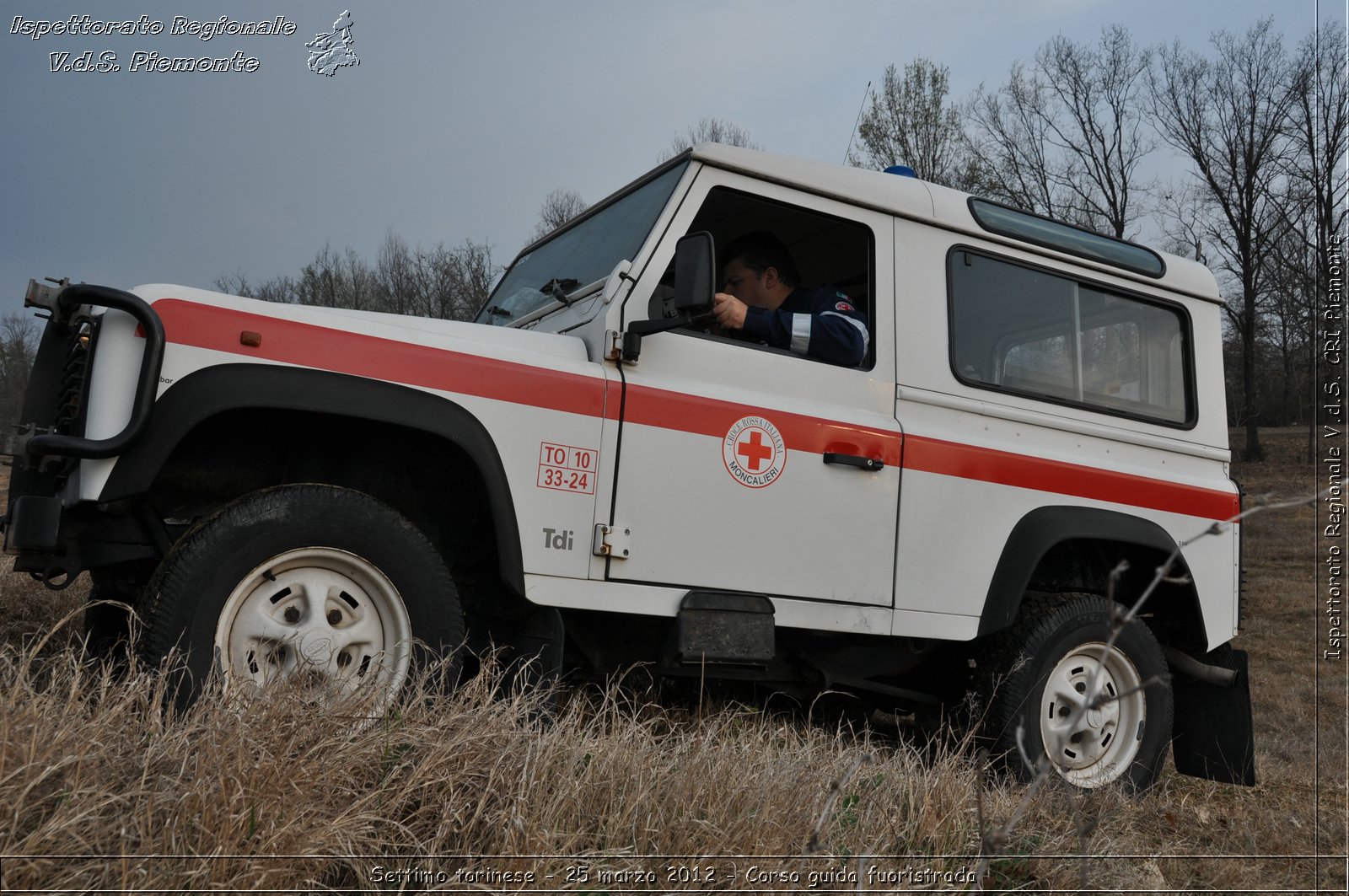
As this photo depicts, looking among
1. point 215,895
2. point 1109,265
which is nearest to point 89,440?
point 215,895

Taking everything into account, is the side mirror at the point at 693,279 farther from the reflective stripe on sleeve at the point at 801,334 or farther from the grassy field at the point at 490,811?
the grassy field at the point at 490,811

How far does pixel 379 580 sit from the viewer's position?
2695 millimetres

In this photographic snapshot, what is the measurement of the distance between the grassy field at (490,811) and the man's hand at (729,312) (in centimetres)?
133

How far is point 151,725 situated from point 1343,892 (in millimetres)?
3230

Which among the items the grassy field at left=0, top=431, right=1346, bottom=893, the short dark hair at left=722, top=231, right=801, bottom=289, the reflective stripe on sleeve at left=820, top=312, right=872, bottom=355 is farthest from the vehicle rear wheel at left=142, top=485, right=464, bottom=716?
the short dark hair at left=722, top=231, right=801, bottom=289

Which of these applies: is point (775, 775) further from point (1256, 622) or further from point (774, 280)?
point (1256, 622)

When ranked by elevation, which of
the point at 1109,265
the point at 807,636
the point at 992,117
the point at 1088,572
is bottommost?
the point at 807,636

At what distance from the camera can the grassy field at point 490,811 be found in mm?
1812

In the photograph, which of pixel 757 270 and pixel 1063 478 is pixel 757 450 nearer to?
pixel 757 270

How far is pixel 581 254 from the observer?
390cm

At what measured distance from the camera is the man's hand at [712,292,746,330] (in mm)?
3404

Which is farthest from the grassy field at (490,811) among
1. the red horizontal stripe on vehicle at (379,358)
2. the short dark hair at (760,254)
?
the short dark hair at (760,254)

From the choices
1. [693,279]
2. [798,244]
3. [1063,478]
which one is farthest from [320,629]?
[1063,478]

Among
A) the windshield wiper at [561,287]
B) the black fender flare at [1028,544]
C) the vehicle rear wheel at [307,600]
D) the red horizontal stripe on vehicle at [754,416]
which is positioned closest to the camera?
the vehicle rear wheel at [307,600]
